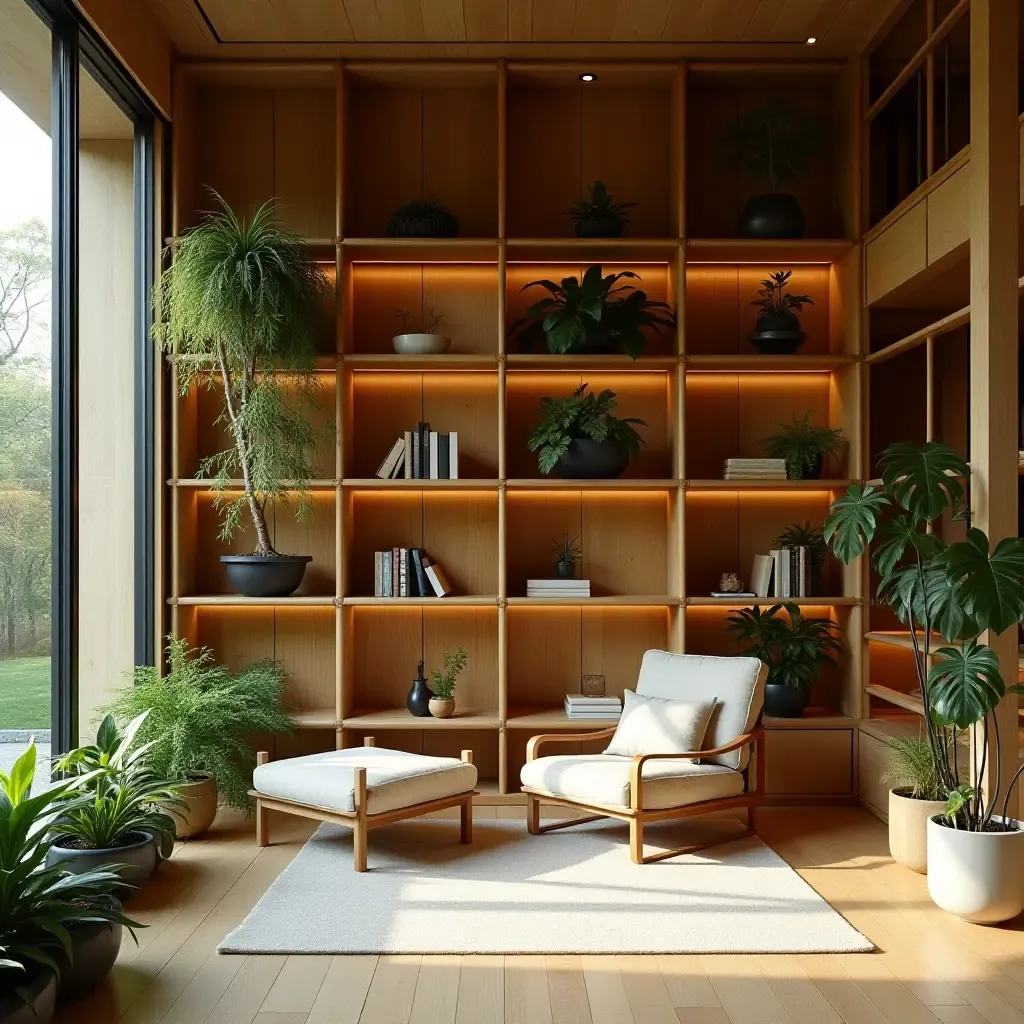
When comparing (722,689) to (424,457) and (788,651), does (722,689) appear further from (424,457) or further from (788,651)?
(424,457)

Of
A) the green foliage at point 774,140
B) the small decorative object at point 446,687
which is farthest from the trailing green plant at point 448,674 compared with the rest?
the green foliage at point 774,140

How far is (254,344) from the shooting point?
5.20m

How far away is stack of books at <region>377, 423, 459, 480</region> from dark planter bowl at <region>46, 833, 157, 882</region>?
2204 millimetres

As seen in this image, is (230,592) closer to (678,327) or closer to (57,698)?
(57,698)

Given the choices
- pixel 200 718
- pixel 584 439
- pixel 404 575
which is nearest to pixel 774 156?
pixel 584 439

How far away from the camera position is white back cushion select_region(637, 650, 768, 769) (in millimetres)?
4840

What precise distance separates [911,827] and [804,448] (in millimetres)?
2007

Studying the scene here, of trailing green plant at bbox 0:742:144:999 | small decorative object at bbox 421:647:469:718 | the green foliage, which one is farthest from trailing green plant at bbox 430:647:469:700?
the green foliage

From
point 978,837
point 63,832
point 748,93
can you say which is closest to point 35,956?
point 63,832

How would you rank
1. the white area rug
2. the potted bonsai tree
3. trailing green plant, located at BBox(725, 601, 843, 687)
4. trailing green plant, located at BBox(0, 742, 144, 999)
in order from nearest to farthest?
trailing green plant, located at BBox(0, 742, 144, 999), the white area rug, the potted bonsai tree, trailing green plant, located at BBox(725, 601, 843, 687)

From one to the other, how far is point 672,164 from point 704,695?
2.78 metres

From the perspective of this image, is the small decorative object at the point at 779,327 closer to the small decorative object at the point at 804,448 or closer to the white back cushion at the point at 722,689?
the small decorative object at the point at 804,448

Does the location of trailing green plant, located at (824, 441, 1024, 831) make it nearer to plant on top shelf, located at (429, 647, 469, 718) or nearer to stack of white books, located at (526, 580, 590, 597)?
stack of white books, located at (526, 580, 590, 597)

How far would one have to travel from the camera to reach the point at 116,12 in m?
4.70
